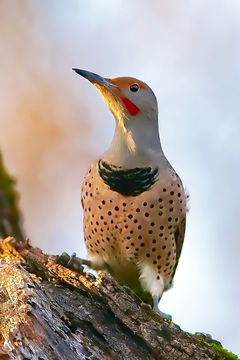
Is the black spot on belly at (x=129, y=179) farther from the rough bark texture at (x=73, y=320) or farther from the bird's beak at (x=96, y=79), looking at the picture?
the rough bark texture at (x=73, y=320)

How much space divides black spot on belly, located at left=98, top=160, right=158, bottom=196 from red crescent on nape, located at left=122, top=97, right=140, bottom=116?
374 mm

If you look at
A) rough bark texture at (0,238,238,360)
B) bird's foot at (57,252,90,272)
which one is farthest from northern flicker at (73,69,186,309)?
rough bark texture at (0,238,238,360)

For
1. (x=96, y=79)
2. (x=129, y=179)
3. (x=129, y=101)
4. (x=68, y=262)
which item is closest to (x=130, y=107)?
(x=129, y=101)

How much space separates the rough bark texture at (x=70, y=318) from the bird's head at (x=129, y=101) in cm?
111

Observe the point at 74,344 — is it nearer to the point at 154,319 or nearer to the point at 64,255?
the point at 154,319

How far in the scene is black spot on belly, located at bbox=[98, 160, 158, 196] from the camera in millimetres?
4473

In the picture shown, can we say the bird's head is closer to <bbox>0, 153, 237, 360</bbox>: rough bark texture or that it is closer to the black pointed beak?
the black pointed beak

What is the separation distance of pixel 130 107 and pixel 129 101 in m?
0.04

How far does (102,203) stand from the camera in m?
4.54

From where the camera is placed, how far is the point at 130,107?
15.3ft

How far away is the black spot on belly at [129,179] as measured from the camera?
4.47 metres

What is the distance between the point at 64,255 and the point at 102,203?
33.2 inches

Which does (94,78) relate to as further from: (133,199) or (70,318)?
(70,318)

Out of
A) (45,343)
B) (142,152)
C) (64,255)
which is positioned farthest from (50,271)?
(142,152)
